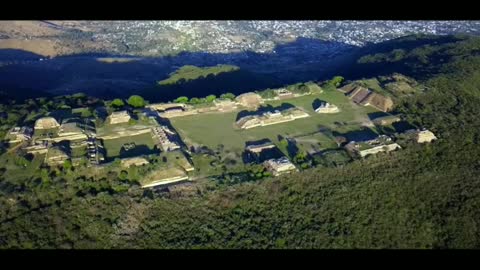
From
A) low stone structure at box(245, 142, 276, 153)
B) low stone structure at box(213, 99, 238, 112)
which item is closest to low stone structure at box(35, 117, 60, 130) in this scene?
low stone structure at box(213, 99, 238, 112)

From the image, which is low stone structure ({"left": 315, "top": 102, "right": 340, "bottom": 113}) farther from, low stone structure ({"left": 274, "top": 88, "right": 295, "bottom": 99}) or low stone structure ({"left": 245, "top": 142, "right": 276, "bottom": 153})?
low stone structure ({"left": 245, "top": 142, "right": 276, "bottom": 153})

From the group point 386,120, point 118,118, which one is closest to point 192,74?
point 118,118

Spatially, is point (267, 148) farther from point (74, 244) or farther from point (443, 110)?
point (443, 110)

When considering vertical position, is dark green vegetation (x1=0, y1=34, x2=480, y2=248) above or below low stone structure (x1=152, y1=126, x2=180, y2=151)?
below

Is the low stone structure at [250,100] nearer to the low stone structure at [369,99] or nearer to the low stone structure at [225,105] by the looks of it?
the low stone structure at [225,105]

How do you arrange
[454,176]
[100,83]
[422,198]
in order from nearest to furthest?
[422,198] → [454,176] → [100,83]

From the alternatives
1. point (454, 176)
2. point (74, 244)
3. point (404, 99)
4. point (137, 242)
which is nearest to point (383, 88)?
point (404, 99)
